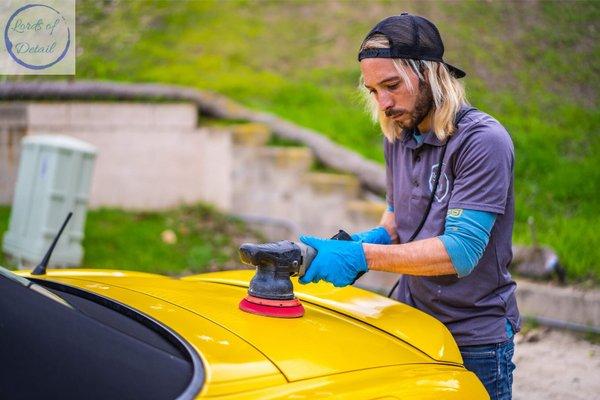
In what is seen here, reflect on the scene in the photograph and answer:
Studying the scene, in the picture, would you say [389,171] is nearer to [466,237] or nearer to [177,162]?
[466,237]

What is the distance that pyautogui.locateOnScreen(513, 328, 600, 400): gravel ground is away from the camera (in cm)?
401

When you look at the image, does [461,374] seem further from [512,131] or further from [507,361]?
[512,131]

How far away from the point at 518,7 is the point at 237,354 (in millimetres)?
8562

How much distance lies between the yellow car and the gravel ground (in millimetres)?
1957

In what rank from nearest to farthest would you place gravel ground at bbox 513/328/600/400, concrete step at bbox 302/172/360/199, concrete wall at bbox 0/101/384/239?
gravel ground at bbox 513/328/600/400 → concrete step at bbox 302/172/360/199 → concrete wall at bbox 0/101/384/239

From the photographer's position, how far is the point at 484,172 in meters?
2.31

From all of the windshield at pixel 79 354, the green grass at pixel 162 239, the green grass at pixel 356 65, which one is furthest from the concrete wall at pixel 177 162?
the windshield at pixel 79 354

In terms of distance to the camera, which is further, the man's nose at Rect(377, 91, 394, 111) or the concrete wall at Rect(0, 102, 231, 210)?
the concrete wall at Rect(0, 102, 231, 210)

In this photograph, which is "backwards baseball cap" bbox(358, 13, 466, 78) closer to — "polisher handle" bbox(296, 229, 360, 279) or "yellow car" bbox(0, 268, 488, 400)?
"polisher handle" bbox(296, 229, 360, 279)

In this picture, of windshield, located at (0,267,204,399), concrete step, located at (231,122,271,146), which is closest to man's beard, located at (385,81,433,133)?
windshield, located at (0,267,204,399)

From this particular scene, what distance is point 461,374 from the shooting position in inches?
83.3

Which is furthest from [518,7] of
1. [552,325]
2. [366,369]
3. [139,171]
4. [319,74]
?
[366,369]

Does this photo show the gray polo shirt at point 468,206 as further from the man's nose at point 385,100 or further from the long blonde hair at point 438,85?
the man's nose at point 385,100

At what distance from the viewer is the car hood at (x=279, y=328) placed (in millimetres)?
1750
